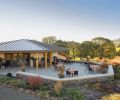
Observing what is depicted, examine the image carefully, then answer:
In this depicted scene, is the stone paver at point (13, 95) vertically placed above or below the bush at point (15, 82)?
below

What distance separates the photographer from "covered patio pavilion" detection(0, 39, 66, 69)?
95.1ft

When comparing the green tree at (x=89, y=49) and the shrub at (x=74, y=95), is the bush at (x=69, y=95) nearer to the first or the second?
the shrub at (x=74, y=95)

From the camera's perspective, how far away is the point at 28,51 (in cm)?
2853

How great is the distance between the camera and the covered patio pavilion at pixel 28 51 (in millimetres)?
29000

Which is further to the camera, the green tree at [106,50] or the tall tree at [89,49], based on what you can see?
the tall tree at [89,49]

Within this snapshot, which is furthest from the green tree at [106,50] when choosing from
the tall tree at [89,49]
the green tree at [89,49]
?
the tall tree at [89,49]

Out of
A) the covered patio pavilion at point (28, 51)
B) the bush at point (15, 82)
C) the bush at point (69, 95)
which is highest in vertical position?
the covered patio pavilion at point (28, 51)

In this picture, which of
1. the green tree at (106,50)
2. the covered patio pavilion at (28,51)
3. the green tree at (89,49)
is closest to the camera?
the covered patio pavilion at (28,51)

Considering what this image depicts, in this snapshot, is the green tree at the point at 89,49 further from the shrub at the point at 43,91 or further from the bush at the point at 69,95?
the bush at the point at 69,95

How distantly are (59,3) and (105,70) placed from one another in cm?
1253

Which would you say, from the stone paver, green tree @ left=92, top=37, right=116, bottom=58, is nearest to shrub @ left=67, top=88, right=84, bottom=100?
the stone paver

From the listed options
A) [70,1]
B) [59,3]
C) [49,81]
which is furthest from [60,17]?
[49,81]

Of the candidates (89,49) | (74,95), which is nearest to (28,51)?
(74,95)

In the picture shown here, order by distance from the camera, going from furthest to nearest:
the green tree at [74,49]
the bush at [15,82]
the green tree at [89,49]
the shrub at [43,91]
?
1. the green tree at [74,49]
2. the green tree at [89,49]
3. the bush at [15,82]
4. the shrub at [43,91]
